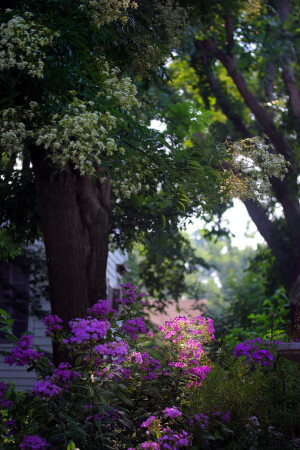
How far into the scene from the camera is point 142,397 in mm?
6184

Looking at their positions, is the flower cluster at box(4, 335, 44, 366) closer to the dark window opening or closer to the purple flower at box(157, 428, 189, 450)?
the purple flower at box(157, 428, 189, 450)

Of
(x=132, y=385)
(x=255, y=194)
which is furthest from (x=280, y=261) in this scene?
(x=132, y=385)

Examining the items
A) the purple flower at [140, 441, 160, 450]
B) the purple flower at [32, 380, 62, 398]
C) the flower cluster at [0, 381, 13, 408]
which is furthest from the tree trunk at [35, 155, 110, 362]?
the purple flower at [140, 441, 160, 450]

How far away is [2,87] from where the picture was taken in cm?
723

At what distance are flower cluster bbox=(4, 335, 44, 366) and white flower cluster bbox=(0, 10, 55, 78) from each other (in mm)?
2887

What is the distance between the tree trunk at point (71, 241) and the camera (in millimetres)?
7914

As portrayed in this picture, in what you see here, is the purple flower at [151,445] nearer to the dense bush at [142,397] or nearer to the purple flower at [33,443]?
the dense bush at [142,397]

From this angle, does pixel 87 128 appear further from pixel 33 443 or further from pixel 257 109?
pixel 257 109

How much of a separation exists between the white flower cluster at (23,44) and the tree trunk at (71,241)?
1.62 metres

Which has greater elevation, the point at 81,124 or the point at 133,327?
the point at 81,124

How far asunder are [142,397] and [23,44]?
13.3ft

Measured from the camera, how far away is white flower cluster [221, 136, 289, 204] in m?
8.43

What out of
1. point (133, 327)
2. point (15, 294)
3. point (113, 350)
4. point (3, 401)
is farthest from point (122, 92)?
point (15, 294)

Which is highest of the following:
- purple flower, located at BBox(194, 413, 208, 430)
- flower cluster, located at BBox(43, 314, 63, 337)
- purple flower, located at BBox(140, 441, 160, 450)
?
flower cluster, located at BBox(43, 314, 63, 337)
